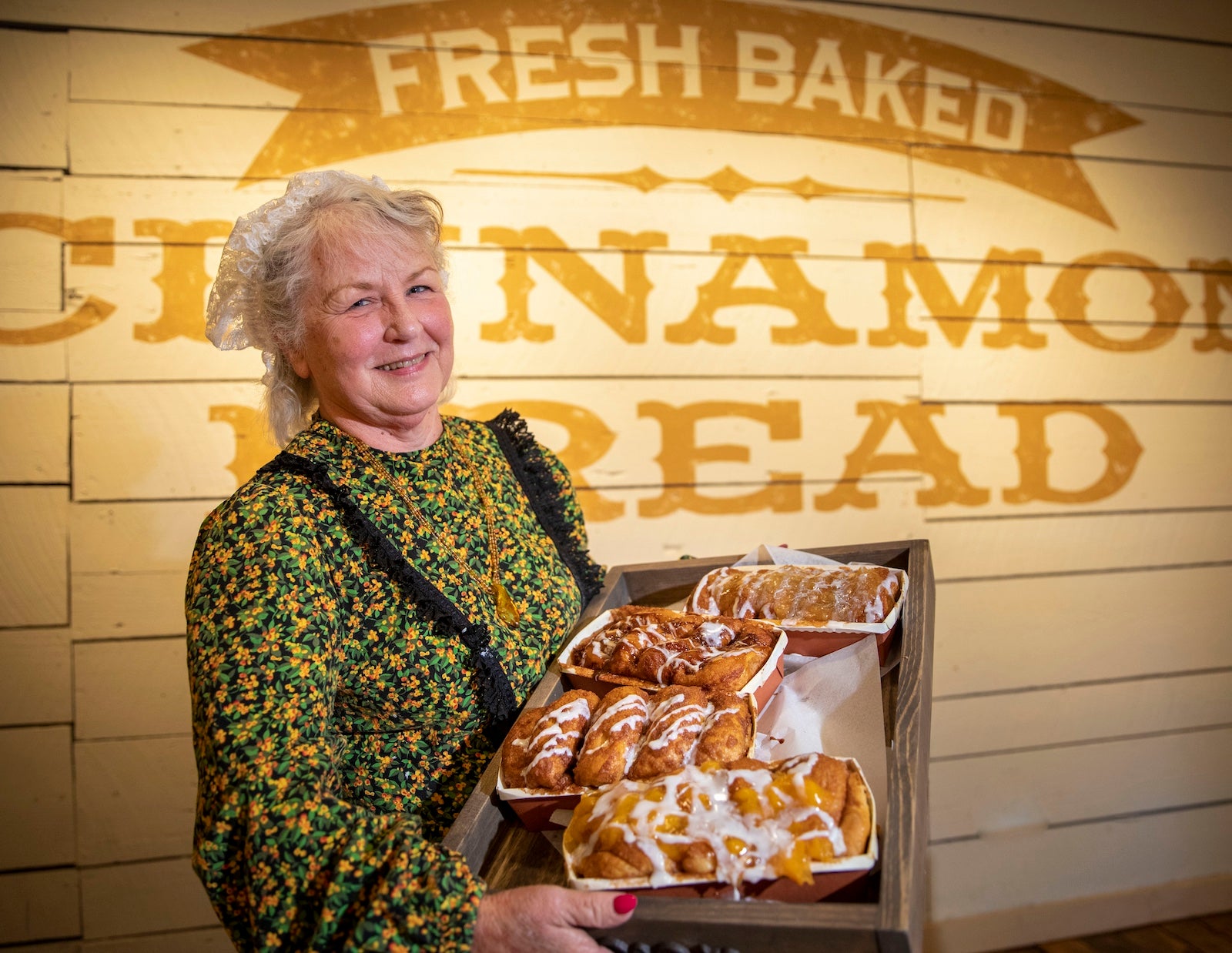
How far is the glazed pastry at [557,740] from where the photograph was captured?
1000 millimetres

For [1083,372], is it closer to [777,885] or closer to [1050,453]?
[1050,453]

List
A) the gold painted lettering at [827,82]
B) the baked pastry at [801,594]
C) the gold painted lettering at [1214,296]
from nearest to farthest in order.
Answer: the baked pastry at [801,594], the gold painted lettering at [827,82], the gold painted lettering at [1214,296]

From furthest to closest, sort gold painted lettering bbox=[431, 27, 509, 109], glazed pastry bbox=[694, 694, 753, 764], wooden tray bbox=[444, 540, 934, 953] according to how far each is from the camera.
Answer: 1. gold painted lettering bbox=[431, 27, 509, 109]
2. glazed pastry bbox=[694, 694, 753, 764]
3. wooden tray bbox=[444, 540, 934, 953]

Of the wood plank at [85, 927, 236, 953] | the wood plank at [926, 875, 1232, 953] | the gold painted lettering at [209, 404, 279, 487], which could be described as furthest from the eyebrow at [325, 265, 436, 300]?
the wood plank at [926, 875, 1232, 953]

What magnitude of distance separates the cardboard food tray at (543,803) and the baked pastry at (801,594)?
34cm

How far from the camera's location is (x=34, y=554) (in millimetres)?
1990

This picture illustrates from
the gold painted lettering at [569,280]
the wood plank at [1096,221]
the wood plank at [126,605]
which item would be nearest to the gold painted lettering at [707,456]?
the gold painted lettering at [569,280]

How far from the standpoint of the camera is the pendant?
1.34 metres

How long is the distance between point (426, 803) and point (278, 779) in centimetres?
38

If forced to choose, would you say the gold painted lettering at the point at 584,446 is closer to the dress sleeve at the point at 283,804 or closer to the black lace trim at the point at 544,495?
the black lace trim at the point at 544,495

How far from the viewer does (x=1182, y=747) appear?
2.71 metres

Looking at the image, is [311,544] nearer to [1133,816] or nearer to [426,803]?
[426,803]

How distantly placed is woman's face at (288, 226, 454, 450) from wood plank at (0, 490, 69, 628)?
105 cm

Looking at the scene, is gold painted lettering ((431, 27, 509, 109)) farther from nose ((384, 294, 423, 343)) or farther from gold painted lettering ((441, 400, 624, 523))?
nose ((384, 294, 423, 343))
